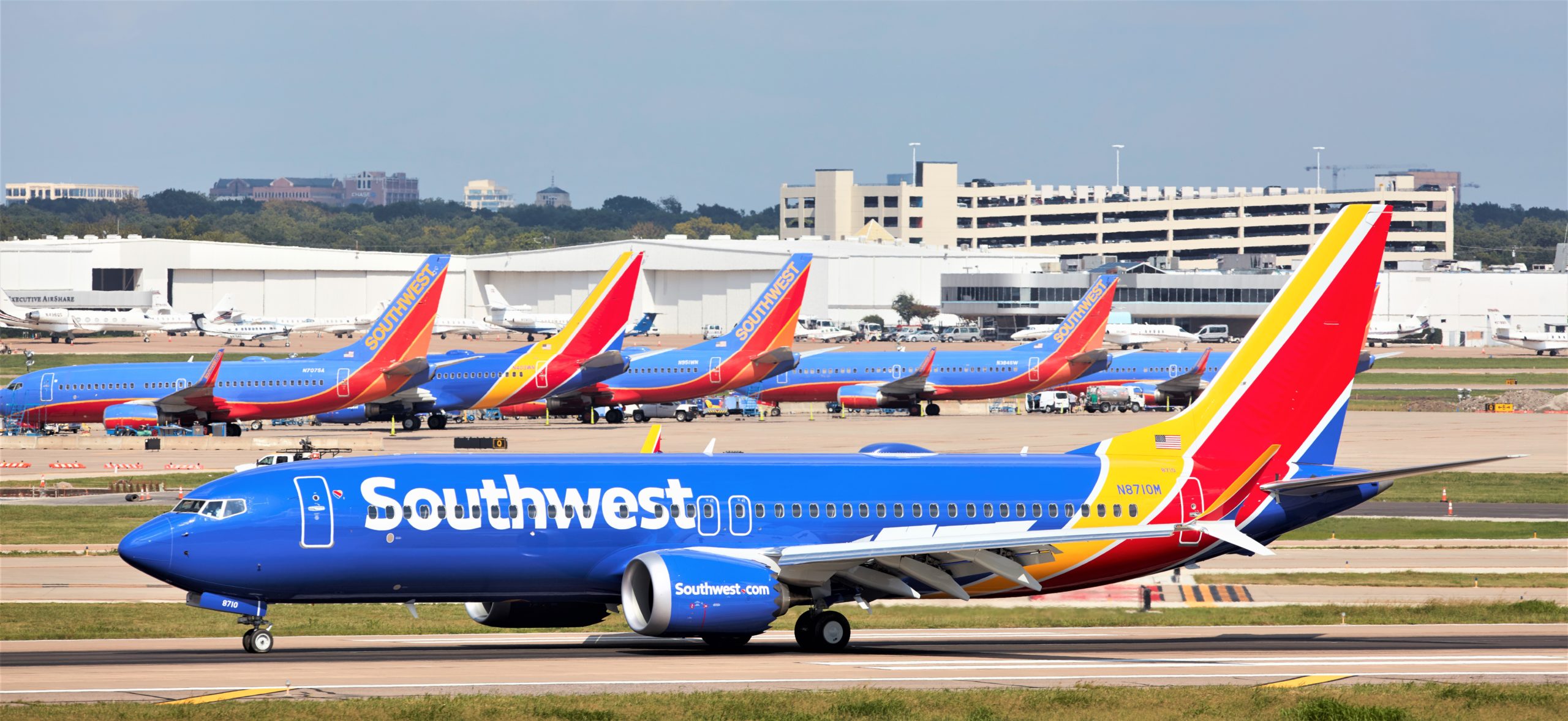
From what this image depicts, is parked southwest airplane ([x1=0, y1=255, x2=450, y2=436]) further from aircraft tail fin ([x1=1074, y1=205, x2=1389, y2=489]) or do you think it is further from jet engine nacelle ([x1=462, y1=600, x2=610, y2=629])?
aircraft tail fin ([x1=1074, y1=205, x2=1389, y2=489])

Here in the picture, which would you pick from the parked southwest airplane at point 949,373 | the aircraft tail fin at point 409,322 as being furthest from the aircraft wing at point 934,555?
the parked southwest airplane at point 949,373

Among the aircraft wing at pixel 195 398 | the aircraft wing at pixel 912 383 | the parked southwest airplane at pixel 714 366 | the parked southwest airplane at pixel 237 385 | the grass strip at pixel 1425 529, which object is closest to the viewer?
the grass strip at pixel 1425 529

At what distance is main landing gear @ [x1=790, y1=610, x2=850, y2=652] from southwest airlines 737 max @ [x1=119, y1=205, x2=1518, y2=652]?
37 mm

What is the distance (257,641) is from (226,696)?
5375mm

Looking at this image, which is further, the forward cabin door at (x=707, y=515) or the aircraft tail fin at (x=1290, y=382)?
the aircraft tail fin at (x=1290, y=382)

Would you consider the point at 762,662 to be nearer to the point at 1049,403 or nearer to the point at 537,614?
the point at 537,614

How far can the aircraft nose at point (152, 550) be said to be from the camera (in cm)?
2958

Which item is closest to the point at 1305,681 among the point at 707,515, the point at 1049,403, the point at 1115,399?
the point at 707,515

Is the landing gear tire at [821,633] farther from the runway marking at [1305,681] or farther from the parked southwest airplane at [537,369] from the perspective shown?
the parked southwest airplane at [537,369]

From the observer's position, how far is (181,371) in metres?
92.7

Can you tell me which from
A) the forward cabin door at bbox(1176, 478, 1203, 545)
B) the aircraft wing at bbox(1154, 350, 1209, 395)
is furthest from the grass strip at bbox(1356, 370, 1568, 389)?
the forward cabin door at bbox(1176, 478, 1203, 545)

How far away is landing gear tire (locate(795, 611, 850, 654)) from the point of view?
32.9m

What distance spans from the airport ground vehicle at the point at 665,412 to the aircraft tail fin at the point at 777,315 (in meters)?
7.17

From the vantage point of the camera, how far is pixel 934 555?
3153cm
